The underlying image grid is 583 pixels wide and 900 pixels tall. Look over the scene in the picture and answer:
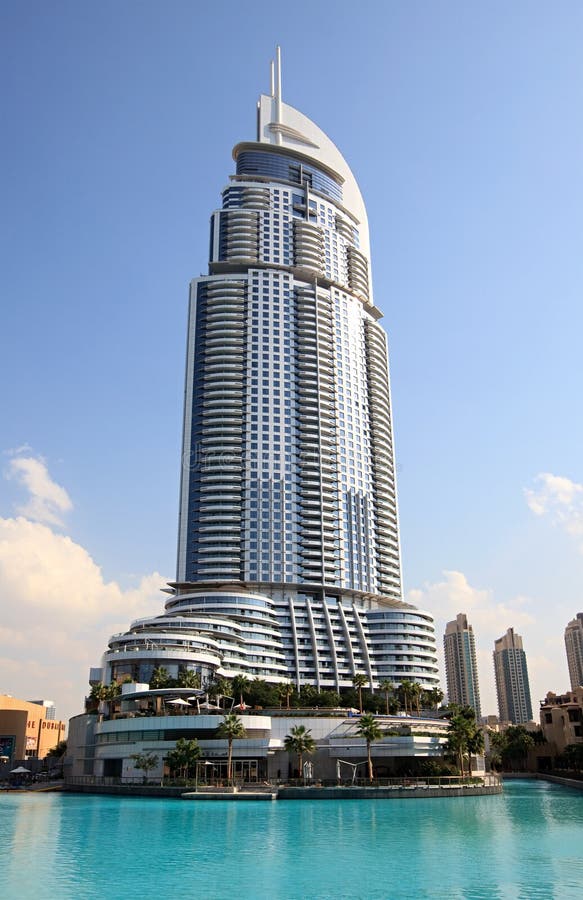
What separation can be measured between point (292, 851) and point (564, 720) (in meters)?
115

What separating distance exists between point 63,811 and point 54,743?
119m

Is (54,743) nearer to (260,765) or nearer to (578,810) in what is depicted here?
(260,765)

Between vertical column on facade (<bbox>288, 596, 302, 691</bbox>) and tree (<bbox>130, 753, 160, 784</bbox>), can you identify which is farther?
vertical column on facade (<bbox>288, 596, 302, 691</bbox>)

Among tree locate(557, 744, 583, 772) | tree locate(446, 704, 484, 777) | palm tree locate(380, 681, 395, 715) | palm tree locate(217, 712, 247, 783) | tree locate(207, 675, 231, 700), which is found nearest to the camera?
palm tree locate(217, 712, 247, 783)

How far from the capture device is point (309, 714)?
11775 centimetres

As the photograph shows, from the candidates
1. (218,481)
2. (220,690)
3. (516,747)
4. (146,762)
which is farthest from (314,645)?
(146,762)

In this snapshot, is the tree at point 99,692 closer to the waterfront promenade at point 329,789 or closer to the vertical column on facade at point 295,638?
the waterfront promenade at point 329,789

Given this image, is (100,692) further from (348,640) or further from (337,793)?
(348,640)

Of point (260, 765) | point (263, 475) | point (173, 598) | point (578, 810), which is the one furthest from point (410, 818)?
point (263, 475)

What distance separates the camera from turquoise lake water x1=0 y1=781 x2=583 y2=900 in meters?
39.4

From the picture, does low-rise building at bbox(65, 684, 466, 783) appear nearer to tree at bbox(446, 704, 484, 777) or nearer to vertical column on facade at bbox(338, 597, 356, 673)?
tree at bbox(446, 704, 484, 777)

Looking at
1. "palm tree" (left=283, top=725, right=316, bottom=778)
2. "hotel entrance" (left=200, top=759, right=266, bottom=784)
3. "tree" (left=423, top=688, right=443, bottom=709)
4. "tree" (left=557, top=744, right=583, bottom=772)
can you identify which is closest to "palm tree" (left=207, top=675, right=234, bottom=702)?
"hotel entrance" (left=200, top=759, right=266, bottom=784)

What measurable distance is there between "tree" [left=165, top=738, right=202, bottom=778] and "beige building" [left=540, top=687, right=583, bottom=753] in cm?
7582

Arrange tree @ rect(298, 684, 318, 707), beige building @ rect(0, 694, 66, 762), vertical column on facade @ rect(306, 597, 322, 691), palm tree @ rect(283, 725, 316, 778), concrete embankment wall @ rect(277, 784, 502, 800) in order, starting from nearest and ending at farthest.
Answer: concrete embankment wall @ rect(277, 784, 502, 800) → palm tree @ rect(283, 725, 316, 778) → tree @ rect(298, 684, 318, 707) → beige building @ rect(0, 694, 66, 762) → vertical column on facade @ rect(306, 597, 322, 691)
